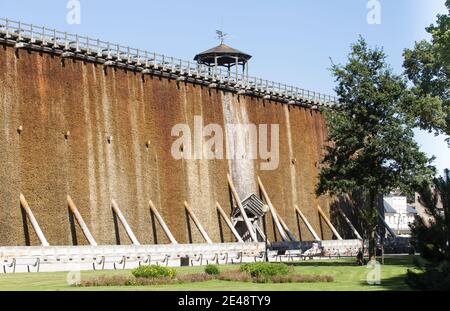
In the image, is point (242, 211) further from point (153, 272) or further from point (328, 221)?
point (153, 272)

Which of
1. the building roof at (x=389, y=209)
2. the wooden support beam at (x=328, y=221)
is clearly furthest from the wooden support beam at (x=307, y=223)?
the building roof at (x=389, y=209)

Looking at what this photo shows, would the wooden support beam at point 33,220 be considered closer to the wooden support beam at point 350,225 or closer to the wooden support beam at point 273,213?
the wooden support beam at point 273,213

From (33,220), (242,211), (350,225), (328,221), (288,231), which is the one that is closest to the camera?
(33,220)

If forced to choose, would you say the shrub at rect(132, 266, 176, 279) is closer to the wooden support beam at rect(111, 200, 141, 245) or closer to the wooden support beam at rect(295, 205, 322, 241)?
the wooden support beam at rect(111, 200, 141, 245)

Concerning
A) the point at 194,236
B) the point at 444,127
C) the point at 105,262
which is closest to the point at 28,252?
the point at 105,262

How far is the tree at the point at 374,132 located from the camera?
162ft

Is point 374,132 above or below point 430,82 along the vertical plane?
below

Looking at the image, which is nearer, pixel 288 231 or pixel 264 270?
pixel 264 270

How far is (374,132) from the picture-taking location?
164ft

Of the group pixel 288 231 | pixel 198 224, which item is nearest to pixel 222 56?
pixel 288 231

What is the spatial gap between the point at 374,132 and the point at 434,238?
92.6ft

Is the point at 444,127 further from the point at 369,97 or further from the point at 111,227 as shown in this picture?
the point at 111,227

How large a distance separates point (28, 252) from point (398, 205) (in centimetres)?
12200

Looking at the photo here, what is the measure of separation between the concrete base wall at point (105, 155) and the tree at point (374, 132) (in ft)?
44.9
